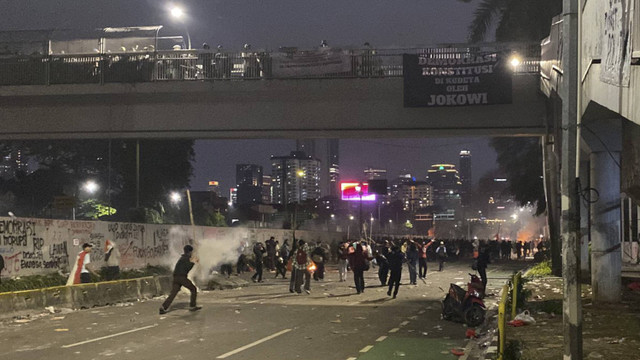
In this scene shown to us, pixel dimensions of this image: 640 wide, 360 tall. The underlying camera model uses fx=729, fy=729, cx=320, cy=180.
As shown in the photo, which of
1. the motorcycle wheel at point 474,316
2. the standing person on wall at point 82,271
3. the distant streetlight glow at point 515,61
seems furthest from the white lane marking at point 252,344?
the distant streetlight glow at point 515,61

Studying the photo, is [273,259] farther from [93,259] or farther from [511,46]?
[511,46]

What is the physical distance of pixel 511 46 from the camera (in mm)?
29969

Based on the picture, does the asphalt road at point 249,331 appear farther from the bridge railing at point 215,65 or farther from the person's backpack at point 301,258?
the bridge railing at point 215,65

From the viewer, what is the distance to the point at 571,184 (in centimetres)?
1030

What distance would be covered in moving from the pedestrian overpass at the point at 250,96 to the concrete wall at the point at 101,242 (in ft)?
15.0

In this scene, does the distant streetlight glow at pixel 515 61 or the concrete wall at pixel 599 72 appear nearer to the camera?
the concrete wall at pixel 599 72

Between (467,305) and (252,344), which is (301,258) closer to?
(467,305)

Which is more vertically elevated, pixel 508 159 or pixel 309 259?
pixel 508 159

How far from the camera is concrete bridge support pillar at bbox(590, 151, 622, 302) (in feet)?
65.9

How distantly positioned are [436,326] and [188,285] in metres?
6.27

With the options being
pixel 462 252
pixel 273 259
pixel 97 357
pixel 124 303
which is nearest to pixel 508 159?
pixel 462 252

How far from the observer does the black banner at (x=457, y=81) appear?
2792 cm

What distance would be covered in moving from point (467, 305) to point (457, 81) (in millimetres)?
13600

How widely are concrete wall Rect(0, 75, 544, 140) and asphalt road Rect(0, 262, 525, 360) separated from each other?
8.14 m
